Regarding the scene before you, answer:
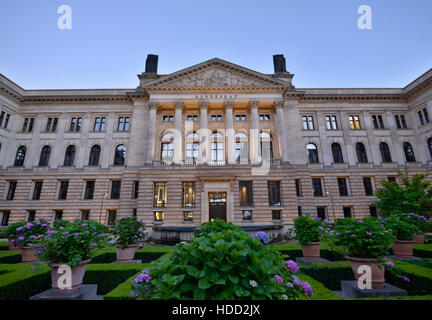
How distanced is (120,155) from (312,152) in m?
27.6

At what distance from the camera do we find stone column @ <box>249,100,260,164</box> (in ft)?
80.6

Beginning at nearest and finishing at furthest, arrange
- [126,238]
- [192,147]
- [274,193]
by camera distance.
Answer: [126,238] → [274,193] → [192,147]

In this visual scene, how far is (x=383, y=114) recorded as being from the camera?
29.3 metres

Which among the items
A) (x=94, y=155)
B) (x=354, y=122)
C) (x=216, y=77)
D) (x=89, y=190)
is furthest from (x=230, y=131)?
(x=89, y=190)

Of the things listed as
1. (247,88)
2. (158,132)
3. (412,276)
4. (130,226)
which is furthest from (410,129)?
(130,226)

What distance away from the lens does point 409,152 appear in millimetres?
28062

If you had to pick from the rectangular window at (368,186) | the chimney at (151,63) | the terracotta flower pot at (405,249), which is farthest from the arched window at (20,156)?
the rectangular window at (368,186)

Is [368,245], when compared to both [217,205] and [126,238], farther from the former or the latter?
[217,205]

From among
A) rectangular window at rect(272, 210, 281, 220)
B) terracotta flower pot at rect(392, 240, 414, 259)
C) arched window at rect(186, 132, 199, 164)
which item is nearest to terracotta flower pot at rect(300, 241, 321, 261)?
terracotta flower pot at rect(392, 240, 414, 259)

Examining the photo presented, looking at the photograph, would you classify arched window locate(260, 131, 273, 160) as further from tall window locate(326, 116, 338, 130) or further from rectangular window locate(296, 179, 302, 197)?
tall window locate(326, 116, 338, 130)
